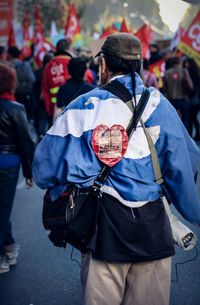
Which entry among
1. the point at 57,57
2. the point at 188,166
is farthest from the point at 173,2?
the point at 57,57

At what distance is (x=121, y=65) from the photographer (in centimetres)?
212

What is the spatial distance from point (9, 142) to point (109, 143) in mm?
1773

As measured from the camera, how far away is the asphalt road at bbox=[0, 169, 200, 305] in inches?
131

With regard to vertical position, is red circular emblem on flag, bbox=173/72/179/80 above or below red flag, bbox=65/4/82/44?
below

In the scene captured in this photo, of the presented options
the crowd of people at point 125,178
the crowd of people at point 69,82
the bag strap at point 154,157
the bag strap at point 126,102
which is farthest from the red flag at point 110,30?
the bag strap at point 154,157

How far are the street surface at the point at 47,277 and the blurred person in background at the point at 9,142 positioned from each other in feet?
1.30

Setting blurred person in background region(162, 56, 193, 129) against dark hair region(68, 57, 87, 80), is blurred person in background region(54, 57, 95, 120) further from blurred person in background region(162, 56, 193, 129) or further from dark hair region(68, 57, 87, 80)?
Answer: blurred person in background region(162, 56, 193, 129)

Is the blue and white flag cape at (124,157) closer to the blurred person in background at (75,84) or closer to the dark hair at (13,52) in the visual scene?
the blurred person in background at (75,84)

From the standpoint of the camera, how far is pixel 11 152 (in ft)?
11.9

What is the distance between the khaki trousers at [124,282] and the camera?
81.6 inches

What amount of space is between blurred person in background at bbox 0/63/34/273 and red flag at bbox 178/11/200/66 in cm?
549

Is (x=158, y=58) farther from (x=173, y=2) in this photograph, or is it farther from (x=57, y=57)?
(x=173, y=2)

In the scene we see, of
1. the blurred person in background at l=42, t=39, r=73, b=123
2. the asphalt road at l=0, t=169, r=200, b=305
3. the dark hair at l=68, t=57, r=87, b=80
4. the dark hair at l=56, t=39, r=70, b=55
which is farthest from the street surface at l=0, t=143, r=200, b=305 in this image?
the dark hair at l=56, t=39, r=70, b=55

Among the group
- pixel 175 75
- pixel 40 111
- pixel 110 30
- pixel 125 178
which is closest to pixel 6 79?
pixel 125 178
